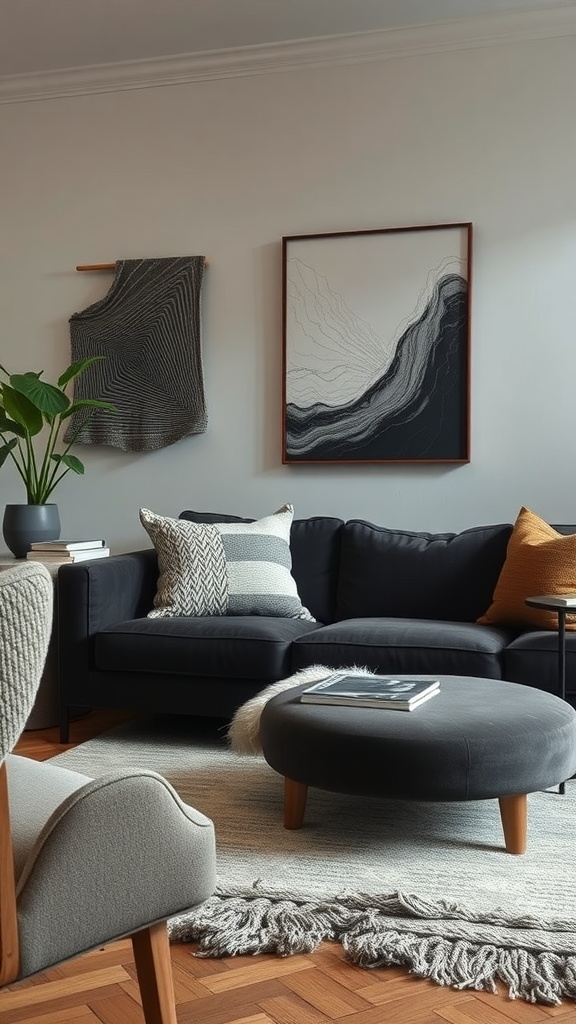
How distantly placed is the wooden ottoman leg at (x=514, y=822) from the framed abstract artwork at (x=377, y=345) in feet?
6.32

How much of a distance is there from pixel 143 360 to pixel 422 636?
1944mm

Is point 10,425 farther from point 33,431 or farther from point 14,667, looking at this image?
point 14,667

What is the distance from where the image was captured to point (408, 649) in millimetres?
3275

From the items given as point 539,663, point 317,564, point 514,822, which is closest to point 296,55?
point 317,564

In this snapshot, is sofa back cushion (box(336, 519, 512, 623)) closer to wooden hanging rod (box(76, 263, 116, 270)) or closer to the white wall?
the white wall

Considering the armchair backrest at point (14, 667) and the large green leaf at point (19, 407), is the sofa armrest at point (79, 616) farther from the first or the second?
the armchair backrest at point (14, 667)

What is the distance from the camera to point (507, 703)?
2574mm

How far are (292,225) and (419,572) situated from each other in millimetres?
1611

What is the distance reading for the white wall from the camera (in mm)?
4082

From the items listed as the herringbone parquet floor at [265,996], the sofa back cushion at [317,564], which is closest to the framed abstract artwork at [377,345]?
the sofa back cushion at [317,564]

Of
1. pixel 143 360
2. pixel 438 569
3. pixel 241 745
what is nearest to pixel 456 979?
pixel 241 745

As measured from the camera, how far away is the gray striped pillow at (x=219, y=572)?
12.4 ft

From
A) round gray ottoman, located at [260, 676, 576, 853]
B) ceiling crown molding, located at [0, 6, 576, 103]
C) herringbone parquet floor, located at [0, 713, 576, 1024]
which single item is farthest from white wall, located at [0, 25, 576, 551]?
herringbone parquet floor, located at [0, 713, 576, 1024]

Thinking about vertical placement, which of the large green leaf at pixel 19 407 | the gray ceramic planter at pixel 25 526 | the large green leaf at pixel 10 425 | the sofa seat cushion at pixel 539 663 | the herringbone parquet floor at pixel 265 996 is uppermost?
the large green leaf at pixel 19 407
